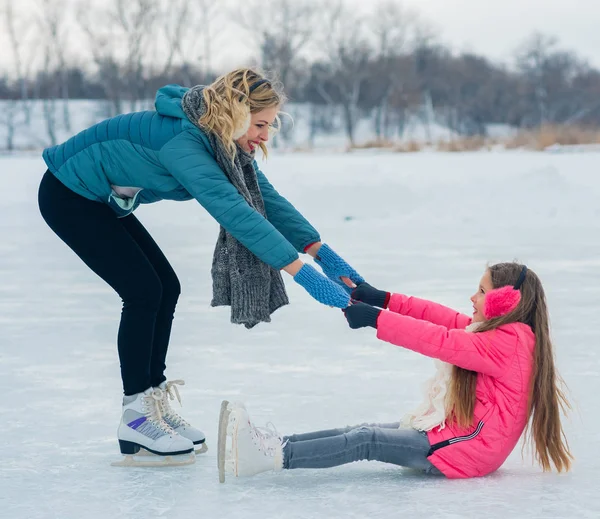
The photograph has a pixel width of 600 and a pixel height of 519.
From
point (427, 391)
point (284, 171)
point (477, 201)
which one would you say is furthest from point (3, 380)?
point (284, 171)

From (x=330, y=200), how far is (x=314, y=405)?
914 cm

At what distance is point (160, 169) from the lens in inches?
94.8

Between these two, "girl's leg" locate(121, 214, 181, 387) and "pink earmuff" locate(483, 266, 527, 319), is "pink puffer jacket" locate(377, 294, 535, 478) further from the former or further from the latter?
"girl's leg" locate(121, 214, 181, 387)

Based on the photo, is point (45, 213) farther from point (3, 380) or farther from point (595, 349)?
point (595, 349)

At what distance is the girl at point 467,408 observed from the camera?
7.48 feet

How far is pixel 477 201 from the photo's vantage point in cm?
1110

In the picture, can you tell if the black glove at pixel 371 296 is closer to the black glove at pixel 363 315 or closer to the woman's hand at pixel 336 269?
the woman's hand at pixel 336 269

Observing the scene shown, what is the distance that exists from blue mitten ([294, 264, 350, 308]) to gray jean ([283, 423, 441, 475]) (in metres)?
0.37

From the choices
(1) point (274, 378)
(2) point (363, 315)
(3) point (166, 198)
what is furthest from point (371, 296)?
(1) point (274, 378)

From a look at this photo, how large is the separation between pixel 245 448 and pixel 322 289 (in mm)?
466

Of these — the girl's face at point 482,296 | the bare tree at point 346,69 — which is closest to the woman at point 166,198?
the girl's face at point 482,296

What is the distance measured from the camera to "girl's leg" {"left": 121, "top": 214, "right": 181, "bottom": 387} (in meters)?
2.65

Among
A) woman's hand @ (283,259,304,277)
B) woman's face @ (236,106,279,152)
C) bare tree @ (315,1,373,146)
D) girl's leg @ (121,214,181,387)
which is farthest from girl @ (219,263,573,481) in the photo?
bare tree @ (315,1,373,146)

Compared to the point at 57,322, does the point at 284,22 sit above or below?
above
